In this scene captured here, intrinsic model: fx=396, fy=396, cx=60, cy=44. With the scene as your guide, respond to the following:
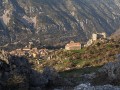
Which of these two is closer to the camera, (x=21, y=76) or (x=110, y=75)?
(x=21, y=76)

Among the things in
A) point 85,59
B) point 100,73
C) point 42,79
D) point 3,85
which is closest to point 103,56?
point 85,59

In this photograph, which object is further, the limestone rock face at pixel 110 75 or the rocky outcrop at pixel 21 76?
the limestone rock face at pixel 110 75

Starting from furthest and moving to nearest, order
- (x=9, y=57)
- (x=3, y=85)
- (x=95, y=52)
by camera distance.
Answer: (x=95, y=52) → (x=9, y=57) → (x=3, y=85)

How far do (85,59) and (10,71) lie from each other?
25319mm

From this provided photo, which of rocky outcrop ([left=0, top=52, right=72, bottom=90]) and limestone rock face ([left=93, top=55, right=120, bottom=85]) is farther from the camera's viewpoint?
limestone rock face ([left=93, top=55, right=120, bottom=85])

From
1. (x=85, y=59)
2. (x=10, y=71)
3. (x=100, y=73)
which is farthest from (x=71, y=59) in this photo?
(x=10, y=71)

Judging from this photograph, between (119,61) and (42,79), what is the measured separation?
629 cm

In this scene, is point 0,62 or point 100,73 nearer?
point 0,62

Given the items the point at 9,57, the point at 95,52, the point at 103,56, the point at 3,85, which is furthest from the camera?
the point at 95,52

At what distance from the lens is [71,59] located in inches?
2138

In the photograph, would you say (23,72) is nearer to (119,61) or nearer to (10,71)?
(10,71)

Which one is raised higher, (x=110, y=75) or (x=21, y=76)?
(x=21, y=76)

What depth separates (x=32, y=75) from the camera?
1159 inches

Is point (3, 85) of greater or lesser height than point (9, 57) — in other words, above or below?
below
